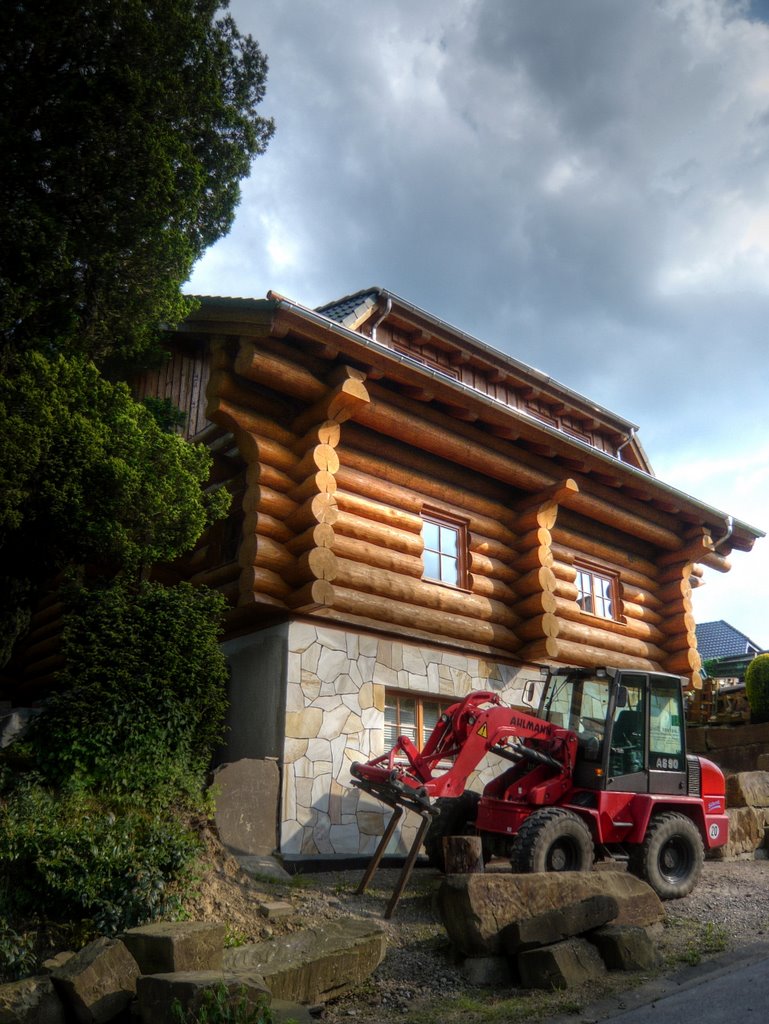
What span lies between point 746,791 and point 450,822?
5.75 m

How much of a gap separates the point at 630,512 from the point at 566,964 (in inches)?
416

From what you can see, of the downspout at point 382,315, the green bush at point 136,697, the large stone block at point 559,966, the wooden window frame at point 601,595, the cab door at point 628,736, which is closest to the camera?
the large stone block at point 559,966

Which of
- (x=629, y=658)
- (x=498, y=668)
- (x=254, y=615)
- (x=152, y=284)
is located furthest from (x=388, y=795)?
(x=629, y=658)

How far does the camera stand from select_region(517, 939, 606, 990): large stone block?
6.38 meters

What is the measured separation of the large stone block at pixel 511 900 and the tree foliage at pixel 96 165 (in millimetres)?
6693

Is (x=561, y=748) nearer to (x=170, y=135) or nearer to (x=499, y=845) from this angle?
(x=499, y=845)

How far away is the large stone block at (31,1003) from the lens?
538 cm

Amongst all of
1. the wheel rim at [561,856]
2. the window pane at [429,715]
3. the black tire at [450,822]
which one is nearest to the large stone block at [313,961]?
the wheel rim at [561,856]

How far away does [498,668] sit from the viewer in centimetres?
1327

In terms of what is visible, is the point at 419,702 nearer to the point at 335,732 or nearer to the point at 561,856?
the point at 335,732

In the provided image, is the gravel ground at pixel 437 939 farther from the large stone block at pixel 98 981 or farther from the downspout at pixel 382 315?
the downspout at pixel 382 315

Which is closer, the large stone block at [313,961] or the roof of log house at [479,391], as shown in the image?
the large stone block at [313,961]

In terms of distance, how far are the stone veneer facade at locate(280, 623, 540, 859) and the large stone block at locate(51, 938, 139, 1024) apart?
438 centimetres

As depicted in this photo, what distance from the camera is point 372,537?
12000 millimetres
